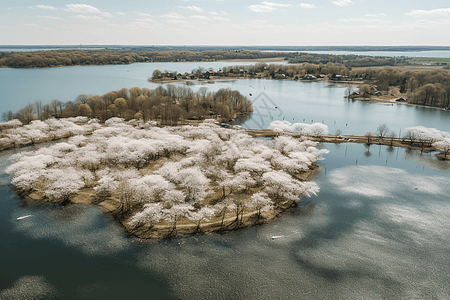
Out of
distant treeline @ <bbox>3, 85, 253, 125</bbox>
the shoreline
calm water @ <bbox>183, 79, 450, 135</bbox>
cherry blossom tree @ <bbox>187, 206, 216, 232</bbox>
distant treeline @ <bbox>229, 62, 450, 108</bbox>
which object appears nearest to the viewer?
the shoreline

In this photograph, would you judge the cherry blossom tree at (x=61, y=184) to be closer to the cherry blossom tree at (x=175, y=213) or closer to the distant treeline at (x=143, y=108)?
the cherry blossom tree at (x=175, y=213)

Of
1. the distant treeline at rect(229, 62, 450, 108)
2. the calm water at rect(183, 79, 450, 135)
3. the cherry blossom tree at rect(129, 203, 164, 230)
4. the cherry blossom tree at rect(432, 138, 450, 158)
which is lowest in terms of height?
the cherry blossom tree at rect(129, 203, 164, 230)

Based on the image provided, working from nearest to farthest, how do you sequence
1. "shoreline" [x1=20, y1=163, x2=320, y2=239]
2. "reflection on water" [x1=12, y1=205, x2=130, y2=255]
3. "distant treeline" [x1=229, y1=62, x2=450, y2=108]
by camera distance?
"reflection on water" [x1=12, y1=205, x2=130, y2=255] < "shoreline" [x1=20, y1=163, x2=320, y2=239] < "distant treeline" [x1=229, y1=62, x2=450, y2=108]

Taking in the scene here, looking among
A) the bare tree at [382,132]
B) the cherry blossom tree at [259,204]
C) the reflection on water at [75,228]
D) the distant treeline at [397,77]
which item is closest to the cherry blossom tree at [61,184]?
the reflection on water at [75,228]

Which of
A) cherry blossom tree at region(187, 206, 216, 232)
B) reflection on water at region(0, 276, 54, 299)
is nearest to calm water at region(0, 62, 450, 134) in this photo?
cherry blossom tree at region(187, 206, 216, 232)

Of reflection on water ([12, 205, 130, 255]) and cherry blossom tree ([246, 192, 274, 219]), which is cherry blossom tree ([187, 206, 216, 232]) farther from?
reflection on water ([12, 205, 130, 255])

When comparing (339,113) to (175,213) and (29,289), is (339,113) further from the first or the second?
(29,289)
